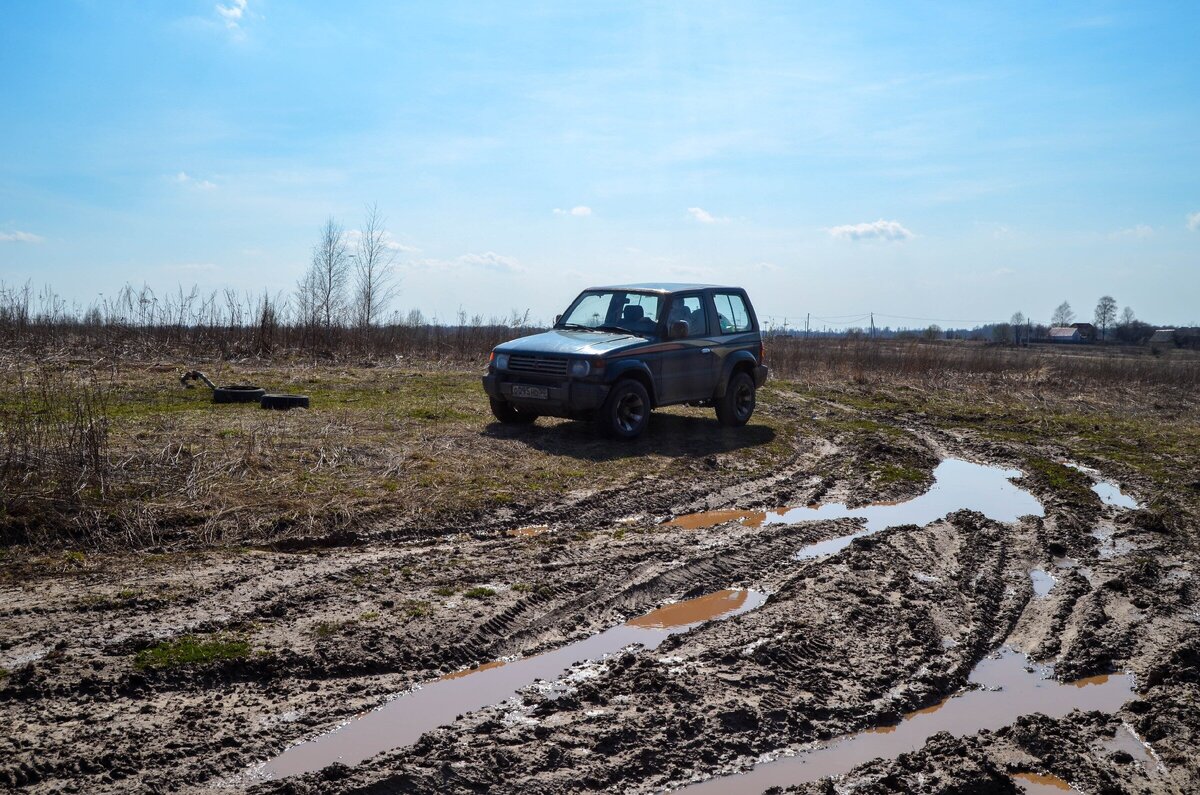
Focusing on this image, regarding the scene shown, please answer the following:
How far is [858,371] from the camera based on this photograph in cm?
2600

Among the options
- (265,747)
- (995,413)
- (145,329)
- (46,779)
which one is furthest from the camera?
(145,329)

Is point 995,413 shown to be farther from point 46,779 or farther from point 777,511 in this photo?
point 46,779

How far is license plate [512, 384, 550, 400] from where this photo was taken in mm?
11078

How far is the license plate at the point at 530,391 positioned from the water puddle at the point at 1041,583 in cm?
607

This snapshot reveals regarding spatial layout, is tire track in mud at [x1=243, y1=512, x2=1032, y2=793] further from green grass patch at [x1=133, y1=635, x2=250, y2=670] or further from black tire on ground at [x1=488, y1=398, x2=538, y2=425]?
black tire on ground at [x1=488, y1=398, x2=538, y2=425]

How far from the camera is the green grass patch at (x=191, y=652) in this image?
4133 millimetres

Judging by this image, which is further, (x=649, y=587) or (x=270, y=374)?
(x=270, y=374)

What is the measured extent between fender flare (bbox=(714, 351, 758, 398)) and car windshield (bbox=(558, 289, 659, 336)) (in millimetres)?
1516

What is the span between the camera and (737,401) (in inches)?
520

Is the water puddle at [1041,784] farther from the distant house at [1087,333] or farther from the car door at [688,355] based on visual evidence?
the distant house at [1087,333]

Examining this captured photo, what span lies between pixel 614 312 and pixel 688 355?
1.14 metres

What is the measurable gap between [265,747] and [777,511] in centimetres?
580

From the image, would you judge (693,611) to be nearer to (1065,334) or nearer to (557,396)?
(557,396)

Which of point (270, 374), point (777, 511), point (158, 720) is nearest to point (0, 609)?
point (158, 720)
